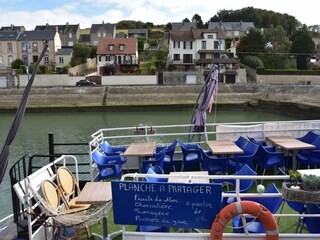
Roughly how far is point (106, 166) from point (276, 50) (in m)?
63.7

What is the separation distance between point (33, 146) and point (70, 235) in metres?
18.3

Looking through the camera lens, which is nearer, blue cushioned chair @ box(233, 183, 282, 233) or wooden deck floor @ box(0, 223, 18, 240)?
blue cushioned chair @ box(233, 183, 282, 233)

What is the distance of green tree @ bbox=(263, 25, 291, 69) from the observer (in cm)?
6253

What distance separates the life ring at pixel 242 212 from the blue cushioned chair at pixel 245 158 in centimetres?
359

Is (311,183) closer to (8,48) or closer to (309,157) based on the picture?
(309,157)

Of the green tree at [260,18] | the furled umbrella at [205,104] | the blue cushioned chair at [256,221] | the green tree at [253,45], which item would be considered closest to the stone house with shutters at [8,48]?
the green tree at [253,45]

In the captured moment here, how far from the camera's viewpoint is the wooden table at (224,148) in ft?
28.5

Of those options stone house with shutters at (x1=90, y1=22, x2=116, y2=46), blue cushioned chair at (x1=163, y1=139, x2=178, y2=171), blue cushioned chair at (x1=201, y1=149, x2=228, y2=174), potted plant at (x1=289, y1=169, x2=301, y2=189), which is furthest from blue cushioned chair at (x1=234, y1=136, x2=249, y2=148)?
stone house with shutters at (x1=90, y1=22, x2=116, y2=46)

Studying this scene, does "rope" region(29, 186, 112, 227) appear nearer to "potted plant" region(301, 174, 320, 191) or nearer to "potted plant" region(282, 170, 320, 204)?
"potted plant" region(282, 170, 320, 204)

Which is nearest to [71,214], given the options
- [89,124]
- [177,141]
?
[177,141]

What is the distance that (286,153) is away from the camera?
9609 millimetres

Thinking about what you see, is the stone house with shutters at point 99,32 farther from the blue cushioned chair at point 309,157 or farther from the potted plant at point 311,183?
the potted plant at point 311,183

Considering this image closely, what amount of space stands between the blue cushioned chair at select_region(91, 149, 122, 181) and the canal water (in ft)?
40.4

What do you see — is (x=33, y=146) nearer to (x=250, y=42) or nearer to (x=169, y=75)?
(x=169, y=75)
